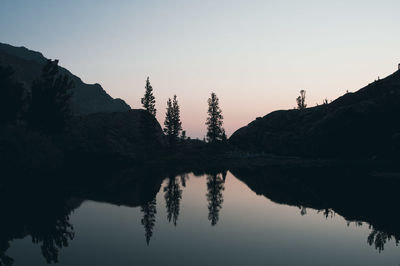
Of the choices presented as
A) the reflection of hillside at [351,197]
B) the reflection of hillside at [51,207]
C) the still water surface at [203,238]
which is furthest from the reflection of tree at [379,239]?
the reflection of hillside at [51,207]

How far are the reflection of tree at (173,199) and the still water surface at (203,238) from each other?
0.08 meters

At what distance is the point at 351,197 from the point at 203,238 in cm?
1826

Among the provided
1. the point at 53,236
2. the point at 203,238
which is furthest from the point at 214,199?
the point at 53,236

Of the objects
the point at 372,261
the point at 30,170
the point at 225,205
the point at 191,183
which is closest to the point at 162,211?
the point at 225,205

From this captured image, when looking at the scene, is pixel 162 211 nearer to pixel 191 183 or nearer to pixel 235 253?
pixel 235 253

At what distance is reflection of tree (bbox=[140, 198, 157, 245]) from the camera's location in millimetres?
18214

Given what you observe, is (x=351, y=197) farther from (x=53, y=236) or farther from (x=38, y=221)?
(x=38, y=221)

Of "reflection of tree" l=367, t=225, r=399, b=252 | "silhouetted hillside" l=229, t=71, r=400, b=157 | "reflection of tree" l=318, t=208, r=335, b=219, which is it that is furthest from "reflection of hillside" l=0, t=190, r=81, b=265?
"silhouetted hillside" l=229, t=71, r=400, b=157

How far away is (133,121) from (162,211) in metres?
72.2

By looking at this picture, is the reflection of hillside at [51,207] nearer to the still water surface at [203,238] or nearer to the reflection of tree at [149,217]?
the reflection of tree at [149,217]

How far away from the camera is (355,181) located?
128 ft

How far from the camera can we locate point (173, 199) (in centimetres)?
2916

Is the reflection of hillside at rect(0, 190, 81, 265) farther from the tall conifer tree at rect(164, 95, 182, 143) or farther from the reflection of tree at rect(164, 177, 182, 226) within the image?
the tall conifer tree at rect(164, 95, 182, 143)

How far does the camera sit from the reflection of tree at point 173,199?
894 inches
